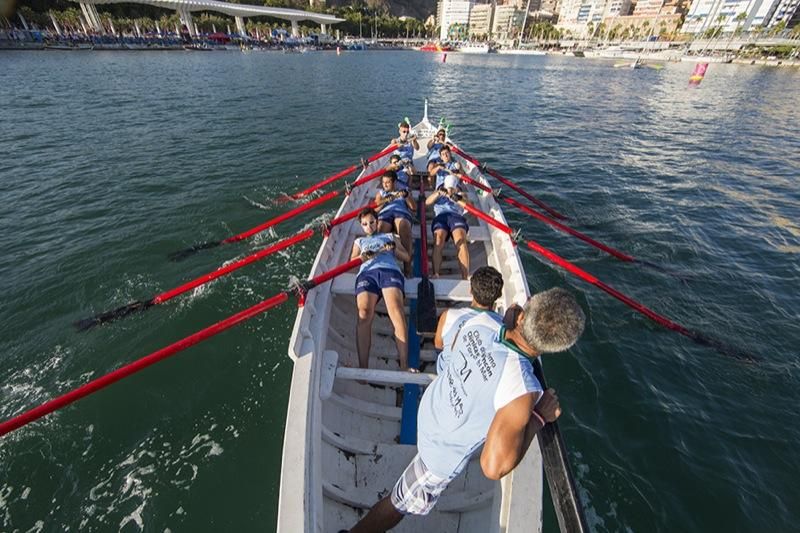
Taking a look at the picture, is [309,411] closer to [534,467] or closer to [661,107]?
[534,467]

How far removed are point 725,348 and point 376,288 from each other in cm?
678

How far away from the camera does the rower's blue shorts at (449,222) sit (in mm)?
7625

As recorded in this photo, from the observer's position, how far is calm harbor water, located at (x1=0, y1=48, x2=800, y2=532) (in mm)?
4602

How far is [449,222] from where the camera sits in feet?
25.4

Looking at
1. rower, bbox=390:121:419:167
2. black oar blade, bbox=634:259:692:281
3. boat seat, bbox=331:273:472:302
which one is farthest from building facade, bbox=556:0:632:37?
boat seat, bbox=331:273:472:302

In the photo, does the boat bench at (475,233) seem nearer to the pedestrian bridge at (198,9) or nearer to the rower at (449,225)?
the rower at (449,225)

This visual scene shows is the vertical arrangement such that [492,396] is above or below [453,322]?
above

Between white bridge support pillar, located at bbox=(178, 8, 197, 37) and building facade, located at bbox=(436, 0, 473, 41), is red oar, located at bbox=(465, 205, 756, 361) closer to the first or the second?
white bridge support pillar, located at bbox=(178, 8, 197, 37)

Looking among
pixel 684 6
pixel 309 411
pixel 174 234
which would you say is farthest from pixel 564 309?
pixel 684 6

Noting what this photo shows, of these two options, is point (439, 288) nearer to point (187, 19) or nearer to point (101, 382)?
point (101, 382)

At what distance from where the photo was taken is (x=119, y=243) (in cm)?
952

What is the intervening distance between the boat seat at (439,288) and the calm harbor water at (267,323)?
1.84 meters

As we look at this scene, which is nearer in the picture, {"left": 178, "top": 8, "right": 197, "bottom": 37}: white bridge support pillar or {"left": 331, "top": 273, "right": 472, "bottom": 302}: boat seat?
{"left": 331, "top": 273, "right": 472, "bottom": 302}: boat seat

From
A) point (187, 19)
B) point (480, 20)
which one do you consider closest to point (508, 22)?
point (480, 20)
